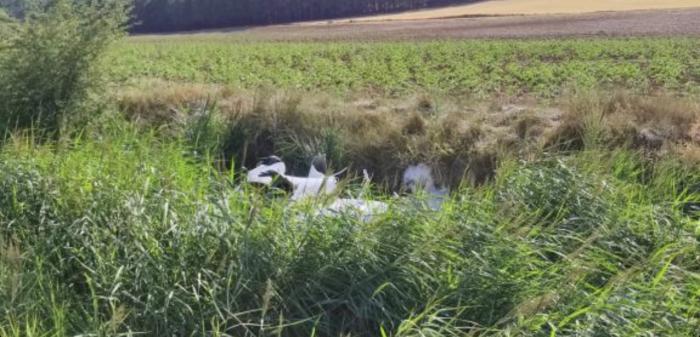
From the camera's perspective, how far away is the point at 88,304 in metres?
3.82

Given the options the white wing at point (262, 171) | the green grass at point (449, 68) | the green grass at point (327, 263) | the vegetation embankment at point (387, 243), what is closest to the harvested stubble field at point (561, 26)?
the green grass at point (449, 68)

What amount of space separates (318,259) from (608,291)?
1757 millimetres

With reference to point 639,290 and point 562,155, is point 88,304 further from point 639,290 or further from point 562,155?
point 562,155

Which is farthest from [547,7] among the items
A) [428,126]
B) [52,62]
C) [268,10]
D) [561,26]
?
[52,62]

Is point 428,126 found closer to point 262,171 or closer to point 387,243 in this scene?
point 262,171

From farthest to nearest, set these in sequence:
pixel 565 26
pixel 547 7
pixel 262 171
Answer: pixel 547 7 < pixel 565 26 < pixel 262 171

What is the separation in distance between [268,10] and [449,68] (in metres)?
48.4

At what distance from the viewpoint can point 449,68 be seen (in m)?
15.6

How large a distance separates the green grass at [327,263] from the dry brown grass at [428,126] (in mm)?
1775

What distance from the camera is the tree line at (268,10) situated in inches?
2371

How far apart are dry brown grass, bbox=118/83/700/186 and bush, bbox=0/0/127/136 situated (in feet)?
3.90

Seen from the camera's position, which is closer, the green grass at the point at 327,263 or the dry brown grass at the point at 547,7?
the green grass at the point at 327,263

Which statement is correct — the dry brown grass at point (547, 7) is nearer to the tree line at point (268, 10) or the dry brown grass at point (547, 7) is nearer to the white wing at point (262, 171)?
the tree line at point (268, 10)

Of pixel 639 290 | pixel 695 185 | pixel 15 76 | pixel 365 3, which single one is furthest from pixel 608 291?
pixel 365 3
